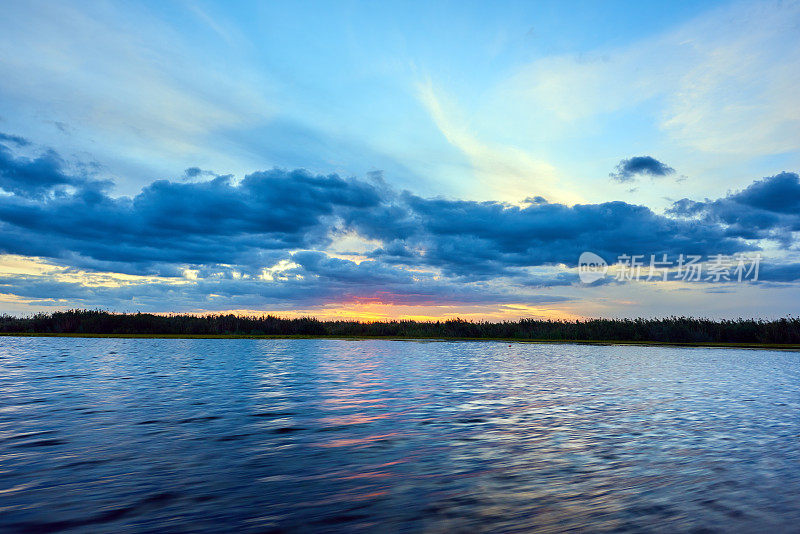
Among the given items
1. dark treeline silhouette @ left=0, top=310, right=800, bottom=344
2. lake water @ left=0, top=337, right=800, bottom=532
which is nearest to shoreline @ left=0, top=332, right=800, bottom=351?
dark treeline silhouette @ left=0, top=310, right=800, bottom=344

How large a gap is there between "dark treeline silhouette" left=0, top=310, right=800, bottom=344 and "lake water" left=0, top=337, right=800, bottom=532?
65030mm

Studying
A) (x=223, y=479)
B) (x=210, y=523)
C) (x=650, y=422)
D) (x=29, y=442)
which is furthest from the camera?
(x=650, y=422)

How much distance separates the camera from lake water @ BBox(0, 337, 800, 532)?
25.0 feet

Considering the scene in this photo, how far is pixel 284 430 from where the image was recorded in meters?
14.3

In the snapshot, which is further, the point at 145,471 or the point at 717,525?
the point at 145,471

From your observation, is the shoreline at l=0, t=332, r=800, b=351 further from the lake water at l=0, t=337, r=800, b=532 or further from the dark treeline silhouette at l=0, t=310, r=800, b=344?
the lake water at l=0, t=337, r=800, b=532

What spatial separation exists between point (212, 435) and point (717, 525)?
11.7m

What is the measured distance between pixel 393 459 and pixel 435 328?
92.9 m

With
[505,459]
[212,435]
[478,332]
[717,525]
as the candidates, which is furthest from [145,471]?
[478,332]

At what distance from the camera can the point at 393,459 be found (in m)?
11.1

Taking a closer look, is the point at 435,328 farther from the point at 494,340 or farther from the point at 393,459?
the point at 393,459

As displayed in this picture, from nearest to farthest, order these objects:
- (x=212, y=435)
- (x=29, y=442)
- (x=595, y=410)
→ (x=29, y=442) < (x=212, y=435) < (x=595, y=410)

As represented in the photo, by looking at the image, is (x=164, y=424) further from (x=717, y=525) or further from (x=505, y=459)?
(x=717, y=525)

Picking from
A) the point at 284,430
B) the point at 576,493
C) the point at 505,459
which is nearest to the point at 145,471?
the point at 284,430
